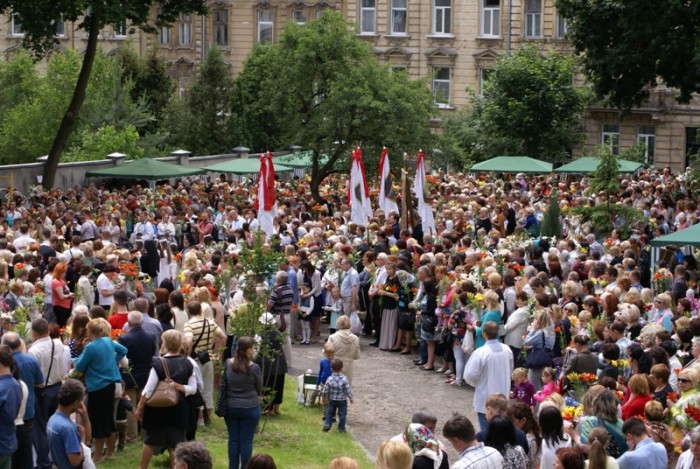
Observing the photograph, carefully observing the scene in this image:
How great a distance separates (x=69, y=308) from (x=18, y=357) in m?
7.12

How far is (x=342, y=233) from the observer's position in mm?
26531

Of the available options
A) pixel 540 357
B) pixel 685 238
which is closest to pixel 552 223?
pixel 685 238

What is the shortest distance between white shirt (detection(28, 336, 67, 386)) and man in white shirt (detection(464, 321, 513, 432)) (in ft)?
14.9

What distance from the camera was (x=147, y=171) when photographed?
126 ft

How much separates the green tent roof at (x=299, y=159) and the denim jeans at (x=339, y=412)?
76.1 feet

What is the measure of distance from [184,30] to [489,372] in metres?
51.0

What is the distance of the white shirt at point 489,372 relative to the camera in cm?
1453

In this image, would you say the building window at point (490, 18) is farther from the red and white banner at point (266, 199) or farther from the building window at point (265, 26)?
the red and white banner at point (266, 199)

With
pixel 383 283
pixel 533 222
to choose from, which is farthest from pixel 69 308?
pixel 533 222

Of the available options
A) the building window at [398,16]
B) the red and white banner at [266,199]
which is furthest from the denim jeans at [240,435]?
the building window at [398,16]

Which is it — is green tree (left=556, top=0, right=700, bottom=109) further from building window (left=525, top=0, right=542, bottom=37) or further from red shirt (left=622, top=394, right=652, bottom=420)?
building window (left=525, top=0, right=542, bottom=37)

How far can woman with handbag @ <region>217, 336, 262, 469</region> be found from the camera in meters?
13.2

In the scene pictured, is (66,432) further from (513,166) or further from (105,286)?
(513,166)

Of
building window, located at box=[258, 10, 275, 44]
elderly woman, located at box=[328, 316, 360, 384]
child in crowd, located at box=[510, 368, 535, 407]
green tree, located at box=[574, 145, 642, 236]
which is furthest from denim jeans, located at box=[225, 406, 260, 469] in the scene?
building window, located at box=[258, 10, 275, 44]
